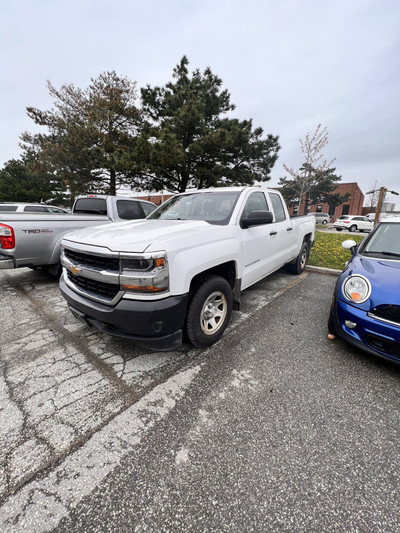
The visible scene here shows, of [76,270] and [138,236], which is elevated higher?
[138,236]

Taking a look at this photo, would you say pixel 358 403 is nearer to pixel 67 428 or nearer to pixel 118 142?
pixel 67 428

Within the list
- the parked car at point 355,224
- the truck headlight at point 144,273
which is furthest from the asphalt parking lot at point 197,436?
the parked car at point 355,224

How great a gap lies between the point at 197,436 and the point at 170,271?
1283mm

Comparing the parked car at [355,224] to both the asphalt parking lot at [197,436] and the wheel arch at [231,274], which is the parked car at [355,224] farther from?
the asphalt parking lot at [197,436]

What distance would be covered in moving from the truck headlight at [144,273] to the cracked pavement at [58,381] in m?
0.95

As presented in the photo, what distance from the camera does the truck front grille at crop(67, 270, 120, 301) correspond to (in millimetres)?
2180

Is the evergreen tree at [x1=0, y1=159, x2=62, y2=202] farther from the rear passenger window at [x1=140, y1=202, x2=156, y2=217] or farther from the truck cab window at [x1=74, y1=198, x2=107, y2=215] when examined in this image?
the rear passenger window at [x1=140, y1=202, x2=156, y2=217]

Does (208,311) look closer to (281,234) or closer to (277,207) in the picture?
(281,234)

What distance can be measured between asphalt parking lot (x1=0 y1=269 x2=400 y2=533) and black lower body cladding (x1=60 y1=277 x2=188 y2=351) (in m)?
0.45

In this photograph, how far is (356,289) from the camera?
98.7 inches

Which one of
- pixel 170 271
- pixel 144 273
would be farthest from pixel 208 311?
pixel 144 273

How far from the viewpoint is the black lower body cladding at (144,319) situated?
2008 millimetres

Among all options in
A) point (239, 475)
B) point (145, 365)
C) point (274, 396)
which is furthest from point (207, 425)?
point (145, 365)

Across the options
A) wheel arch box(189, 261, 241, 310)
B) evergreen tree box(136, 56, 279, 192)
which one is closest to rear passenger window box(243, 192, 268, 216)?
wheel arch box(189, 261, 241, 310)
